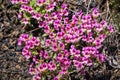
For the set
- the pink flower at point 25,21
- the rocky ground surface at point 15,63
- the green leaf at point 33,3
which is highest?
the green leaf at point 33,3

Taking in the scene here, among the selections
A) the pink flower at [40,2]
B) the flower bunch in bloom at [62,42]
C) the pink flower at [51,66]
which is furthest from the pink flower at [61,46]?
the pink flower at [40,2]

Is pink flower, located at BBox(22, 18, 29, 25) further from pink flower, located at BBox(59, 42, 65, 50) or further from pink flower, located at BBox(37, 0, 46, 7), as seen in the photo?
pink flower, located at BBox(59, 42, 65, 50)

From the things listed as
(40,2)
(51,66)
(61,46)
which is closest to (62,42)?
(61,46)

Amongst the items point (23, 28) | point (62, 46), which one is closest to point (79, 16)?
point (62, 46)

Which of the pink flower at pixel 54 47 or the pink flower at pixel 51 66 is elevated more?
the pink flower at pixel 54 47

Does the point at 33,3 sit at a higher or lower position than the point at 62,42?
higher

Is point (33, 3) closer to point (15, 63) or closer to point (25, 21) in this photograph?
point (25, 21)

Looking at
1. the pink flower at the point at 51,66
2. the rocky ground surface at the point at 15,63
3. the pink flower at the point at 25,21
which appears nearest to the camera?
the pink flower at the point at 51,66

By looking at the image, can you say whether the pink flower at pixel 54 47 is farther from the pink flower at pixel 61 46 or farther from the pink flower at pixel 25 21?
the pink flower at pixel 25 21
